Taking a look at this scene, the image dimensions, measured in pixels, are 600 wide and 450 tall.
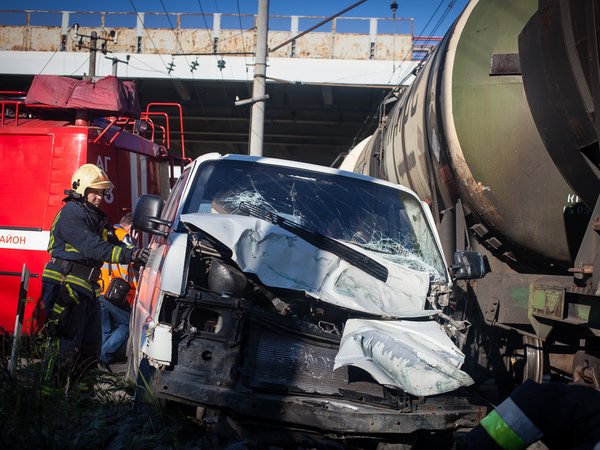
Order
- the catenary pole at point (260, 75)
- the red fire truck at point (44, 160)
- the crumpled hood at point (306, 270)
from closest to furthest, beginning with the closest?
1. the crumpled hood at point (306, 270)
2. the red fire truck at point (44, 160)
3. the catenary pole at point (260, 75)

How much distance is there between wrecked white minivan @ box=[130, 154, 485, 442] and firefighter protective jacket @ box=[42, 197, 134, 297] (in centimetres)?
61

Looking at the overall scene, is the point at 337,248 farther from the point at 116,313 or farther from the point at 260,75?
the point at 260,75

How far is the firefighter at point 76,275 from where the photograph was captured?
4.76 meters

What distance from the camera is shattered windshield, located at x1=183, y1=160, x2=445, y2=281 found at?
4188 millimetres

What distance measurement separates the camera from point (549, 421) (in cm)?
221

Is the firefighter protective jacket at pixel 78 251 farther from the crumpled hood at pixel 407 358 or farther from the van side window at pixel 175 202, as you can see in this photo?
the crumpled hood at pixel 407 358

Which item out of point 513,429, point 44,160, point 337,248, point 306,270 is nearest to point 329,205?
point 337,248

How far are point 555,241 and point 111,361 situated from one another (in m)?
4.96

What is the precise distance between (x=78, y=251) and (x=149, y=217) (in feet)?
3.77

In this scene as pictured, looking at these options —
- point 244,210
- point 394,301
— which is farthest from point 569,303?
point 244,210

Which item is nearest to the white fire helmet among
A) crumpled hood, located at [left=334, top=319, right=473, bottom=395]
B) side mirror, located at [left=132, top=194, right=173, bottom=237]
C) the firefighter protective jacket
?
the firefighter protective jacket

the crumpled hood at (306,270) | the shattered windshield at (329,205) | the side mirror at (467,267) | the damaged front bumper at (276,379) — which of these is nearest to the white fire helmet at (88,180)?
the shattered windshield at (329,205)

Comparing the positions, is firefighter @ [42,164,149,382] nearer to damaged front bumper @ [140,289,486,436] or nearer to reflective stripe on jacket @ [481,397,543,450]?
damaged front bumper @ [140,289,486,436]

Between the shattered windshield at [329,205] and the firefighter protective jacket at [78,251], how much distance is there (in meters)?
1.04
